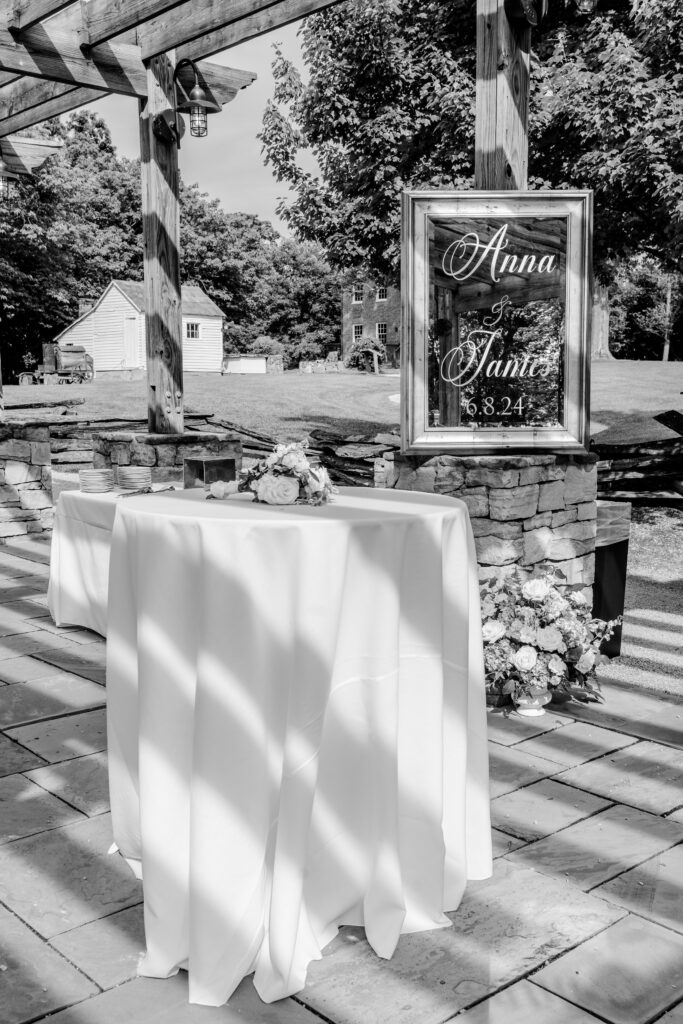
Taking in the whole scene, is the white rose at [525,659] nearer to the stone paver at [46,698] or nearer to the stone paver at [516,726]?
the stone paver at [516,726]

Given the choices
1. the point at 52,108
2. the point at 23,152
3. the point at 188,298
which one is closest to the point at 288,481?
the point at 52,108

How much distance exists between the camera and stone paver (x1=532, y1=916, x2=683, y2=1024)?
6.73ft

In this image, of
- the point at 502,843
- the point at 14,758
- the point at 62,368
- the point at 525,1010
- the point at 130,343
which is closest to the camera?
the point at 525,1010

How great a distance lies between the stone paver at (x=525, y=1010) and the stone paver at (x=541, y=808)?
0.79 m

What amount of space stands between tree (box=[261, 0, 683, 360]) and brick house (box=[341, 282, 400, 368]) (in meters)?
29.7

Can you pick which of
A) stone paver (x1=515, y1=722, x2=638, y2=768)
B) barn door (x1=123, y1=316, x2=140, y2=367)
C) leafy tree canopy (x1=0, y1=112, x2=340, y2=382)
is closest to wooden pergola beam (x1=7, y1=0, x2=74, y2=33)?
stone paver (x1=515, y1=722, x2=638, y2=768)

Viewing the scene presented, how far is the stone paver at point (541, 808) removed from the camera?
2.93 meters

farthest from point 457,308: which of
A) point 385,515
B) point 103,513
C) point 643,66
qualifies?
point 643,66

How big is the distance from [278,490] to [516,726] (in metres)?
1.84

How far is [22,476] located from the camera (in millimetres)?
8469

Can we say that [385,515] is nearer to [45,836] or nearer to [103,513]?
[45,836]

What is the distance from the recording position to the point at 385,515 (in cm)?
241

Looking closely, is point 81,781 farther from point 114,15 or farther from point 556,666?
point 114,15

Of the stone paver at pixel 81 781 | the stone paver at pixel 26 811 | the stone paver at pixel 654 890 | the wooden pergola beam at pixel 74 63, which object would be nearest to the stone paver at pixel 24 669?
the stone paver at pixel 81 781
